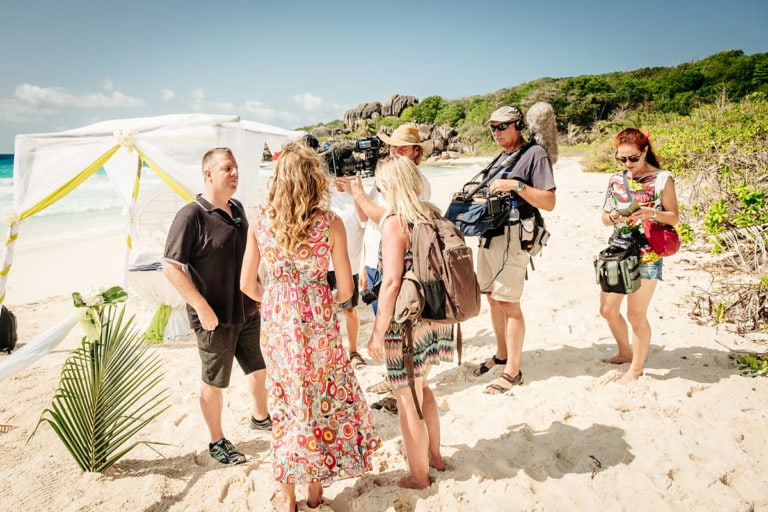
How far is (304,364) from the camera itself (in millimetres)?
2004

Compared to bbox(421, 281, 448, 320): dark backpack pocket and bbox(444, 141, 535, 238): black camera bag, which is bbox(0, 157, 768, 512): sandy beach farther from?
bbox(444, 141, 535, 238): black camera bag

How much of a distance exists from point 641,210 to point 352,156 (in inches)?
74.6

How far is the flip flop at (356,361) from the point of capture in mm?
3900

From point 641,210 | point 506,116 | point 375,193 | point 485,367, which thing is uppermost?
point 506,116

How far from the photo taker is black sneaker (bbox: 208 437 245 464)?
2.64 meters

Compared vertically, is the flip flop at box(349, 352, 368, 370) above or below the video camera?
below

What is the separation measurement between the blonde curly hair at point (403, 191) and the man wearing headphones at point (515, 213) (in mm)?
1077

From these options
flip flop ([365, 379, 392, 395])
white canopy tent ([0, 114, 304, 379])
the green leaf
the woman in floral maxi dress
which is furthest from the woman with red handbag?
the green leaf

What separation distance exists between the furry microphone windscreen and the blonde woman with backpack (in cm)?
143

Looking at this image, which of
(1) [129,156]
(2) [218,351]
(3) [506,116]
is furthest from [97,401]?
(1) [129,156]

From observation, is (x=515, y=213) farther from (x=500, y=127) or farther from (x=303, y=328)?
(x=303, y=328)

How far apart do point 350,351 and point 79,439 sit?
2035 millimetres

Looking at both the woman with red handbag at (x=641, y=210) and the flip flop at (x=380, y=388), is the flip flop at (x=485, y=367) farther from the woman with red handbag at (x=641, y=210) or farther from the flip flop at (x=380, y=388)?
Answer: the woman with red handbag at (x=641, y=210)

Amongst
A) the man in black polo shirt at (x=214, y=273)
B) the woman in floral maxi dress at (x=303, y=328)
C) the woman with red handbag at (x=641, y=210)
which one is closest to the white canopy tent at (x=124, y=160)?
the man in black polo shirt at (x=214, y=273)
